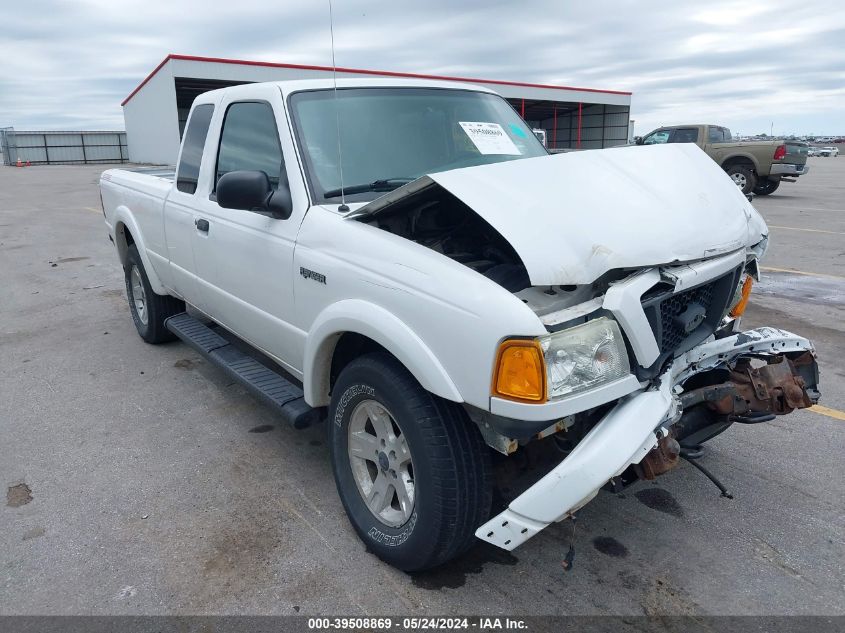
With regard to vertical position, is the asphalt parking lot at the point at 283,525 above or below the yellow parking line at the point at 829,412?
below

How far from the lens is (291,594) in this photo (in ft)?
8.79

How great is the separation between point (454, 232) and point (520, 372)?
1.03 meters

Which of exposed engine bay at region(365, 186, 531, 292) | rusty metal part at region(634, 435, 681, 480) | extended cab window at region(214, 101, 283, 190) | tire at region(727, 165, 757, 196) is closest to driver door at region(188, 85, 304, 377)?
extended cab window at region(214, 101, 283, 190)

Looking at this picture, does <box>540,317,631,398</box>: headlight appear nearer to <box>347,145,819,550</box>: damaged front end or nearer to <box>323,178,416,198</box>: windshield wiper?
<box>347,145,819,550</box>: damaged front end

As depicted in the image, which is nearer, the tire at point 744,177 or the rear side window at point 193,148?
the rear side window at point 193,148

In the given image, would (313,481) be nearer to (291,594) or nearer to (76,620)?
(291,594)

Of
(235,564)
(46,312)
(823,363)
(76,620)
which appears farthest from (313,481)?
(46,312)

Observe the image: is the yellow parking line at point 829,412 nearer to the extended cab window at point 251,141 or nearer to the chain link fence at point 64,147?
the extended cab window at point 251,141

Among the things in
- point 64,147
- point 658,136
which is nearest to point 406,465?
point 658,136

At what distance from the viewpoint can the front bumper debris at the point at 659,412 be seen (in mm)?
2160

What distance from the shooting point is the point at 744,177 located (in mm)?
17016

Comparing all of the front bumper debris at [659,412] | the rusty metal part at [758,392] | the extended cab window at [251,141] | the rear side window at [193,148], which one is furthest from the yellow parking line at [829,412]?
the rear side window at [193,148]

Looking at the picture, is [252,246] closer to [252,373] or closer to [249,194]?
[249,194]

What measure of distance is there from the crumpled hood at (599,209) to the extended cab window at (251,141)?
0.89 m
